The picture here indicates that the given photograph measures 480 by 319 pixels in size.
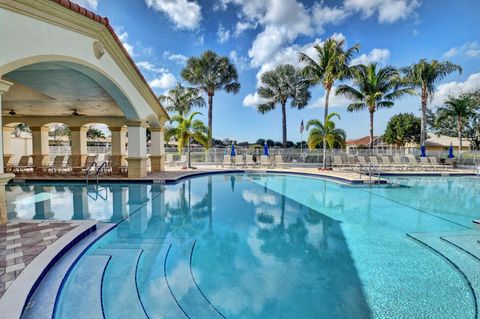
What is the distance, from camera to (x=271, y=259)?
413 cm

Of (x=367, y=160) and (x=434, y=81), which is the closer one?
(x=367, y=160)

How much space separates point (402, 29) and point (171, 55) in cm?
1816

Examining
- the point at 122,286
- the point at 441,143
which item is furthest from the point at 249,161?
the point at 441,143

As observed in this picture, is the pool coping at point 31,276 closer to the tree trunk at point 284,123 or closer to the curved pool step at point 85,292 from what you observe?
the curved pool step at point 85,292

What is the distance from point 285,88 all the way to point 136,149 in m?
18.1

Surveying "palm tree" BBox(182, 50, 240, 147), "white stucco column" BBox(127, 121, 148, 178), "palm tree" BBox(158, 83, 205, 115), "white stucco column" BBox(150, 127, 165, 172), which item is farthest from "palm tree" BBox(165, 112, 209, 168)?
"palm tree" BBox(158, 83, 205, 115)

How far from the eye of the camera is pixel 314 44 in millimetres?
17766

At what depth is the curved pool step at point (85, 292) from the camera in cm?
262

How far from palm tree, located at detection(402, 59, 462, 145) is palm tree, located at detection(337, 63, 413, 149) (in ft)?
3.71

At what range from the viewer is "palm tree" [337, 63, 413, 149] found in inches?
786

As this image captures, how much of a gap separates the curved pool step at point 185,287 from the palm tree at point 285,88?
21.6 m

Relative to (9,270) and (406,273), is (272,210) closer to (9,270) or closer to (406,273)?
(406,273)

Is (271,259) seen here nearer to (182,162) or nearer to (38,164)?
(38,164)

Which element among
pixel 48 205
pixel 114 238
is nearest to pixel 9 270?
pixel 114 238
